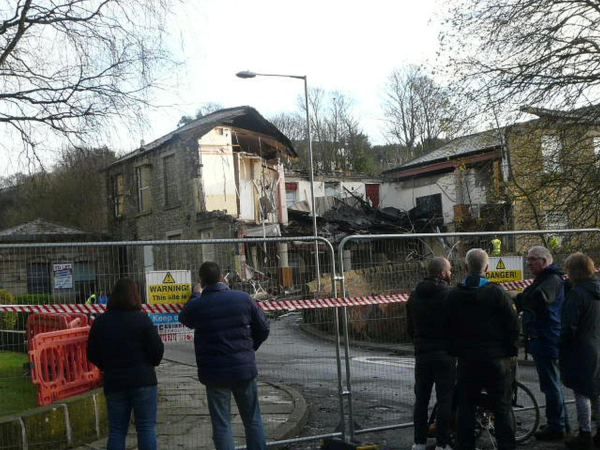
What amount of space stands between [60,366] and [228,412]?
305cm

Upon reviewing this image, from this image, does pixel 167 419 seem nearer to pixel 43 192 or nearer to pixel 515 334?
pixel 515 334

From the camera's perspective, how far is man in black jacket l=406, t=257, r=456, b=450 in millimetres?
6426

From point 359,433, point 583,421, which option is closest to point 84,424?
point 359,433

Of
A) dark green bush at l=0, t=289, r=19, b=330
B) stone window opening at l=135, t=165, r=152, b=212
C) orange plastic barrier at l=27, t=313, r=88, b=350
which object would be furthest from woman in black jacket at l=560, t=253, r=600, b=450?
stone window opening at l=135, t=165, r=152, b=212

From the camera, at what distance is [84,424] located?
7.41m

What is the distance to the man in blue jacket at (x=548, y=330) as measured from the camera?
7.04 m

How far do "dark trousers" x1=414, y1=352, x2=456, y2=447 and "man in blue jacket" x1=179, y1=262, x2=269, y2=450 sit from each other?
5.32 feet

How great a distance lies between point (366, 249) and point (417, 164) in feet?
115

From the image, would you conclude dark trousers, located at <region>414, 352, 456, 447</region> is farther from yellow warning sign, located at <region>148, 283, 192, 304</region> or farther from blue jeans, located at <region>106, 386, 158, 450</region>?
blue jeans, located at <region>106, 386, 158, 450</region>

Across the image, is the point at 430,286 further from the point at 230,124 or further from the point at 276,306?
the point at 230,124

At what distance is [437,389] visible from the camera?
256 inches

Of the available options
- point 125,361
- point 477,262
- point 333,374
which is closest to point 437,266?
point 477,262

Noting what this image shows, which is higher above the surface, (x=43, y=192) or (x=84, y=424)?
(x=43, y=192)

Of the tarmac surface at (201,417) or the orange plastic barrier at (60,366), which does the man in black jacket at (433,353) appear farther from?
the orange plastic barrier at (60,366)
